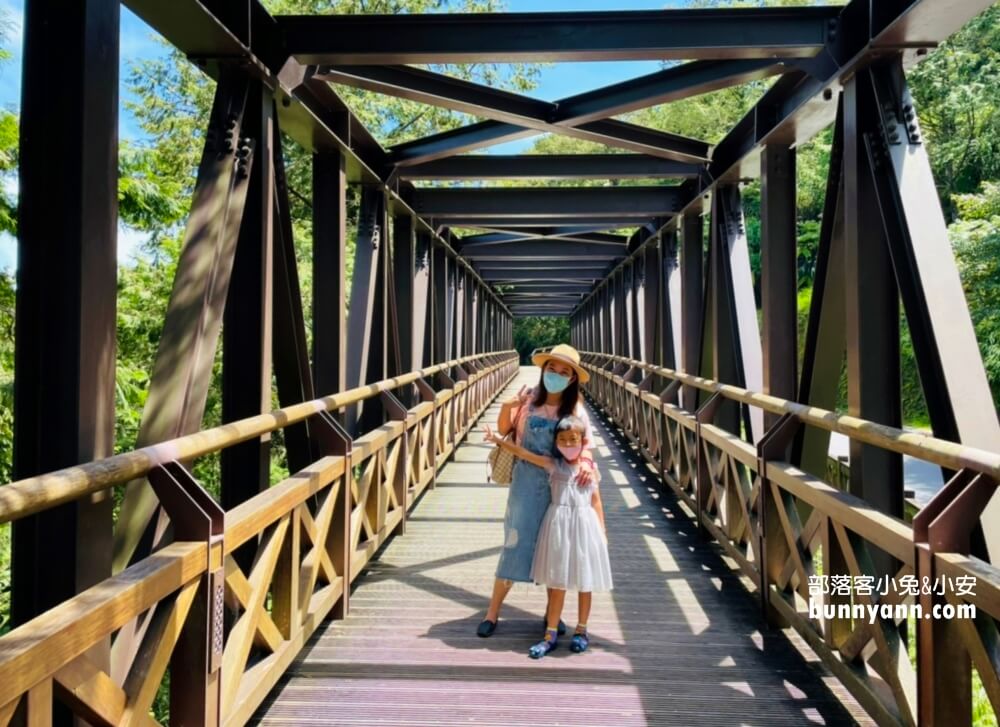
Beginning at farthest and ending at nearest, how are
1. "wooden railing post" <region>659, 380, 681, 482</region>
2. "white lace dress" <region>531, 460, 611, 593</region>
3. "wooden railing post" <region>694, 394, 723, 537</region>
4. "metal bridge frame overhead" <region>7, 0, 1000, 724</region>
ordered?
"wooden railing post" <region>659, 380, 681, 482</region> < "wooden railing post" <region>694, 394, 723, 537</region> < "white lace dress" <region>531, 460, 611, 593</region> < "metal bridge frame overhead" <region>7, 0, 1000, 724</region>

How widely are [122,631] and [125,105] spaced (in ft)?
53.4

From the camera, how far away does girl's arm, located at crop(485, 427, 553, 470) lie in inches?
137

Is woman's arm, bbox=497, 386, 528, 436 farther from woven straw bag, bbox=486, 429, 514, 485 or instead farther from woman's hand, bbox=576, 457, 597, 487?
woman's hand, bbox=576, 457, 597, 487

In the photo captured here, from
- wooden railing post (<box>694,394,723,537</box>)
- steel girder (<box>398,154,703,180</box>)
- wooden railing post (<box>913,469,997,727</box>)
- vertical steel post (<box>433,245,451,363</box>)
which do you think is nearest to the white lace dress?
wooden railing post (<box>913,469,997,727</box>)

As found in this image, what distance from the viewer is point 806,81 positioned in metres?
4.48

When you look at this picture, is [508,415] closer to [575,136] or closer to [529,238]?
[575,136]

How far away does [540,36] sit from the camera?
4.37m

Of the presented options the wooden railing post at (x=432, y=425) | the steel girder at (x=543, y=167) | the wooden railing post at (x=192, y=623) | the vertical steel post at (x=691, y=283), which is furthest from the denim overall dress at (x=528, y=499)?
the vertical steel post at (x=691, y=283)

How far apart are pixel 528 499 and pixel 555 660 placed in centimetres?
67

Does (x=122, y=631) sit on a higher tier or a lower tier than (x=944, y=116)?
lower

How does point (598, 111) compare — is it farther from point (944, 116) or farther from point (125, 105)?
point (944, 116)

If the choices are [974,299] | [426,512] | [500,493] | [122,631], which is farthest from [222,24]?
[974,299]

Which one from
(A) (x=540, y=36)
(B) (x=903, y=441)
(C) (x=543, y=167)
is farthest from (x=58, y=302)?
(C) (x=543, y=167)

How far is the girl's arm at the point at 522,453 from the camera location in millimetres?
3482
